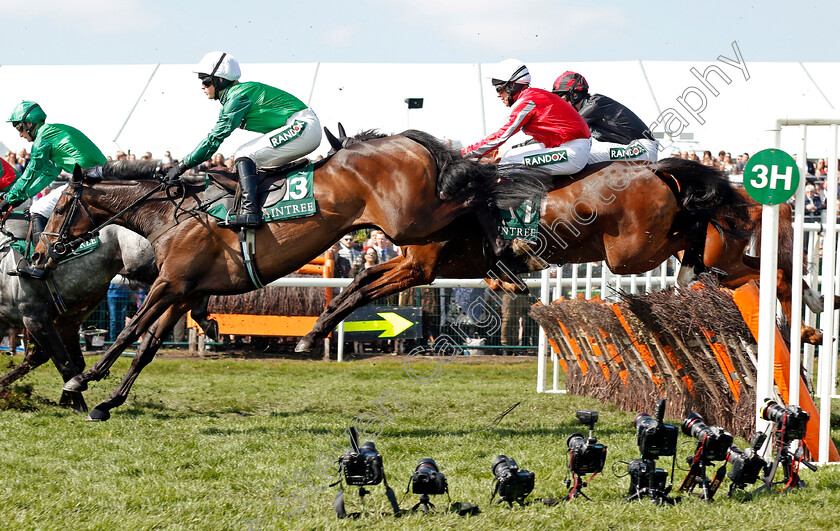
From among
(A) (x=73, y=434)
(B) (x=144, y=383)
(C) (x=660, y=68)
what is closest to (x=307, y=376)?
(B) (x=144, y=383)

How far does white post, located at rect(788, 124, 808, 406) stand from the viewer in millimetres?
4898

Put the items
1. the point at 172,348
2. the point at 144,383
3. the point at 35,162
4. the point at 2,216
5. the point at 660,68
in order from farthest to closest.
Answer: the point at 660,68 → the point at 172,348 → the point at 144,383 → the point at 2,216 → the point at 35,162

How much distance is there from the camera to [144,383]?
9852mm

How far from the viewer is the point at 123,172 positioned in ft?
23.5

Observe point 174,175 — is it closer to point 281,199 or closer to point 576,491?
point 281,199

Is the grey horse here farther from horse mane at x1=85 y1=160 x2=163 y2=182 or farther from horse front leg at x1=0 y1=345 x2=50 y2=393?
horse mane at x1=85 y1=160 x2=163 y2=182

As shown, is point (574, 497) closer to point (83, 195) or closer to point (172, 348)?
point (83, 195)

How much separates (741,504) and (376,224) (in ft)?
10.0

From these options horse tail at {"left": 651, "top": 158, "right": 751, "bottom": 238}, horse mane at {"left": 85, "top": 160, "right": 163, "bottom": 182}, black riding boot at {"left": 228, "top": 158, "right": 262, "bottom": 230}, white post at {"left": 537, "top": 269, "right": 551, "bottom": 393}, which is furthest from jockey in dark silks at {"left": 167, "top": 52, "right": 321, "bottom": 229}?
white post at {"left": 537, "top": 269, "right": 551, "bottom": 393}

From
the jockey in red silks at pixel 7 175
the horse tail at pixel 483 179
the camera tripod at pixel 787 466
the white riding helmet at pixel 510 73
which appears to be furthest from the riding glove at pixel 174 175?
the camera tripod at pixel 787 466

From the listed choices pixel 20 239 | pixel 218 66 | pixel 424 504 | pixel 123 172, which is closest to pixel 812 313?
pixel 424 504

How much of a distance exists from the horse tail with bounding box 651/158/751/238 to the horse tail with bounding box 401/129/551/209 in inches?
37.0

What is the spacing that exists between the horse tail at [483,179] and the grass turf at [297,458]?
166 cm

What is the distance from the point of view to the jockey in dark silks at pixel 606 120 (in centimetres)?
716
